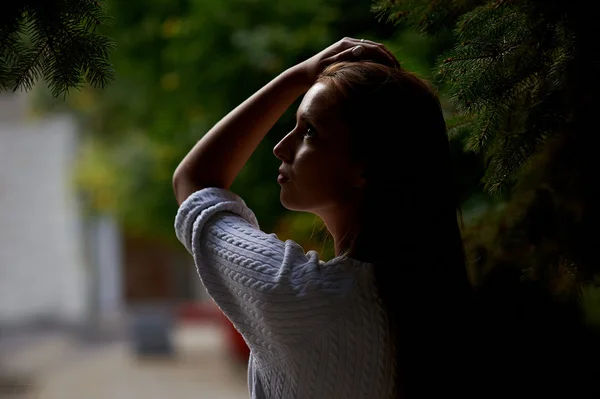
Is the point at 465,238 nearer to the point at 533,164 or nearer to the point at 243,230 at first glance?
the point at 533,164

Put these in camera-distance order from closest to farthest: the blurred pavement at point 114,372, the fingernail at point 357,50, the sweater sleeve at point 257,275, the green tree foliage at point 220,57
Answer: the sweater sleeve at point 257,275
the fingernail at point 357,50
the green tree foliage at point 220,57
the blurred pavement at point 114,372

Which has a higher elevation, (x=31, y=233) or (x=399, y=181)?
(x=399, y=181)

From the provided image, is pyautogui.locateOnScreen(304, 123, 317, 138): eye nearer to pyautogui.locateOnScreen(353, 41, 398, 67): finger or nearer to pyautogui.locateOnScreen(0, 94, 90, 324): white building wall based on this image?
pyautogui.locateOnScreen(353, 41, 398, 67): finger

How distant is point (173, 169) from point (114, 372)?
158 inches

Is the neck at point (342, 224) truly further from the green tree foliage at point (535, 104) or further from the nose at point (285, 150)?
the green tree foliage at point (535, 104)

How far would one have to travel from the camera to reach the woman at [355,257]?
0.84 metres

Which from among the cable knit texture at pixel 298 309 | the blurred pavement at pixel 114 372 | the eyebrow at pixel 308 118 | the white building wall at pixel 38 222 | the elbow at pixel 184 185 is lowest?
the blurred pavement at pixel 114 372

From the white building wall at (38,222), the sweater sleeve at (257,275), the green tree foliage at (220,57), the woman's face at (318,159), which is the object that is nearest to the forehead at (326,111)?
the woman's face at (318,159)

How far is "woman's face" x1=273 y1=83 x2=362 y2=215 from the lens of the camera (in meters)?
0.89

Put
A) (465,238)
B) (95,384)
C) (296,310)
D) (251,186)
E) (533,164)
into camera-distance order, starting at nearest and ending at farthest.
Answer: (296,310)
(533,164)
(465,238)
(251,186)
(95,384)

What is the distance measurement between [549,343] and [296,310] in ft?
4.17

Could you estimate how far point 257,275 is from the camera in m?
0.84

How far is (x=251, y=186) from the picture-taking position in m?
3.93

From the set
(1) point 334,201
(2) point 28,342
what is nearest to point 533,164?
(1) point 334,201
